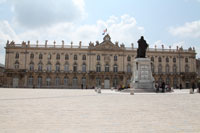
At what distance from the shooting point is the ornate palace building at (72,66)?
179ft

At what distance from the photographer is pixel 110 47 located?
5694 centimetres

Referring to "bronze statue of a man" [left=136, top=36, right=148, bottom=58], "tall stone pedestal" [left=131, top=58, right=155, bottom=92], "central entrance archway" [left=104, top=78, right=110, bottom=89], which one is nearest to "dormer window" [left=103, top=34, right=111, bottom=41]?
"central entrance archway" [left=104, top=78, right=110, bottom=89]

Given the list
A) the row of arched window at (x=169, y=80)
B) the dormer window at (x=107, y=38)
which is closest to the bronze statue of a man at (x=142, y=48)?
the dormer window at (x=107, y=38)

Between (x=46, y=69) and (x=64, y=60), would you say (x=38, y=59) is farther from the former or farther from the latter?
(x=64, y=60)

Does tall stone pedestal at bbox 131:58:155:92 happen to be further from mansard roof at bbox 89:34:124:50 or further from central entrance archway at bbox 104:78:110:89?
mansard roof at bbox 89:34:124:50

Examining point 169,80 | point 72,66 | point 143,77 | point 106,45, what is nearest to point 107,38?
point 106,45

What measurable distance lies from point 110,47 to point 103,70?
23.8 ft

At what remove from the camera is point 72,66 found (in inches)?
2199

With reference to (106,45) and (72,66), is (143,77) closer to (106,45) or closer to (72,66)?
(106,45)

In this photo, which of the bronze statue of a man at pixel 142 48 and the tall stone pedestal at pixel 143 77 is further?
the bronze statue of a man at pixel 142 48

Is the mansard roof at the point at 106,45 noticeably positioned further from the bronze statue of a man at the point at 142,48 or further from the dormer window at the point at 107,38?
the bronze statue of a man at the point at 142,48

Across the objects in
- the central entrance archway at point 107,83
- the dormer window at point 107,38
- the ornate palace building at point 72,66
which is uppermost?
the dormer window at point 107,38

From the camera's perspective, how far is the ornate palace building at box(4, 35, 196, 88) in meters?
54.7

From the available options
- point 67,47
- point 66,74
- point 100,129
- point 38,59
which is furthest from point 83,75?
point 100,129
